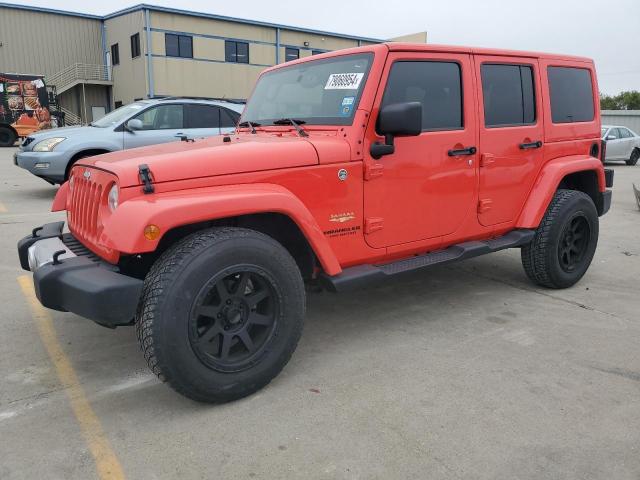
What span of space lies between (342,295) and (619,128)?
672 inches

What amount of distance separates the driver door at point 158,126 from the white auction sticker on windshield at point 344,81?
19.1 ft

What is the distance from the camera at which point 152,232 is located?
2508mm

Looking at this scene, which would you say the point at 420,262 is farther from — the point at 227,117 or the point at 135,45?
the point at 135,45

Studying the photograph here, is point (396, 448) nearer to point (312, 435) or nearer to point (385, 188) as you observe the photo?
point (312, 435)

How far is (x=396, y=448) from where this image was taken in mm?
2479

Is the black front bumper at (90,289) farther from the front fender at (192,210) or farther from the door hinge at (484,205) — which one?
the door hinge at (484,205)

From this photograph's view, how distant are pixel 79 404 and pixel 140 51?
2854 centimetres

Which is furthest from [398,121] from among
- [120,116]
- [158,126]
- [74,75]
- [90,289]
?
[74,75]

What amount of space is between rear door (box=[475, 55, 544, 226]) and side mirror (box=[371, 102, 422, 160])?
98 centimetres

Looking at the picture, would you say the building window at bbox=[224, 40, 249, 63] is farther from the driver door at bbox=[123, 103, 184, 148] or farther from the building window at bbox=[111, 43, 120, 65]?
the driver door at bbox=[123, 103, 184, 148]

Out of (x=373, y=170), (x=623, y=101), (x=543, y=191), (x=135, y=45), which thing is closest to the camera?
(x=373, y=170)

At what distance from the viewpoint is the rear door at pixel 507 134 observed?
3984mm

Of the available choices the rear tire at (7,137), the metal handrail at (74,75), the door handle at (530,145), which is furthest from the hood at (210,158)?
the metal handrail at (74,75)

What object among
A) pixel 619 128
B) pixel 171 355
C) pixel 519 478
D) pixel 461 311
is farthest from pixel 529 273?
pixel 619 128
